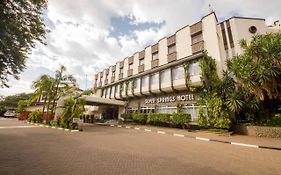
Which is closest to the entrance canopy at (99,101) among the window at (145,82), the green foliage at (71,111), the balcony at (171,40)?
the green foliage at (71,111)

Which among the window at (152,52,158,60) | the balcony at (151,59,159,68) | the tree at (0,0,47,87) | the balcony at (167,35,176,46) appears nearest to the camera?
the tree at (0,0,47,87)

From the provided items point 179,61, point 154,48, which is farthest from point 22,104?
point 179,61

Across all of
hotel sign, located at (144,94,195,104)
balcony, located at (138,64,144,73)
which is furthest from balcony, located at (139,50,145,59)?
hotel sign, located at (144,94,195,104)

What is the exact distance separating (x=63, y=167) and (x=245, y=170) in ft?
20.2

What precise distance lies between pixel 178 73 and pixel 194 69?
2351 millimetres

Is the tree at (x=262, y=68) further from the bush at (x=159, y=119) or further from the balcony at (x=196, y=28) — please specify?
the bush at (x=159, y=119)

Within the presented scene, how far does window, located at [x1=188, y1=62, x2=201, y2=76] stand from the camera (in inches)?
722

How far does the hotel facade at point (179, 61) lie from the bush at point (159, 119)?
166cm

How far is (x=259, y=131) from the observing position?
537 inches

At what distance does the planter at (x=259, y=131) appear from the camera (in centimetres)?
1291

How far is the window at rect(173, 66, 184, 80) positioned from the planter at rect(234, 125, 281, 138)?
808cm

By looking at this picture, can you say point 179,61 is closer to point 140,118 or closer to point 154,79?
point 154,79

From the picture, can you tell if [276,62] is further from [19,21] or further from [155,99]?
[19,21]

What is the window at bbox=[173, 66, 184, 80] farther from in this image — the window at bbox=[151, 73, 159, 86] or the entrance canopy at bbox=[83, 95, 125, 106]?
the entrance canopy at bbox=[83, 95, 125, 106]
